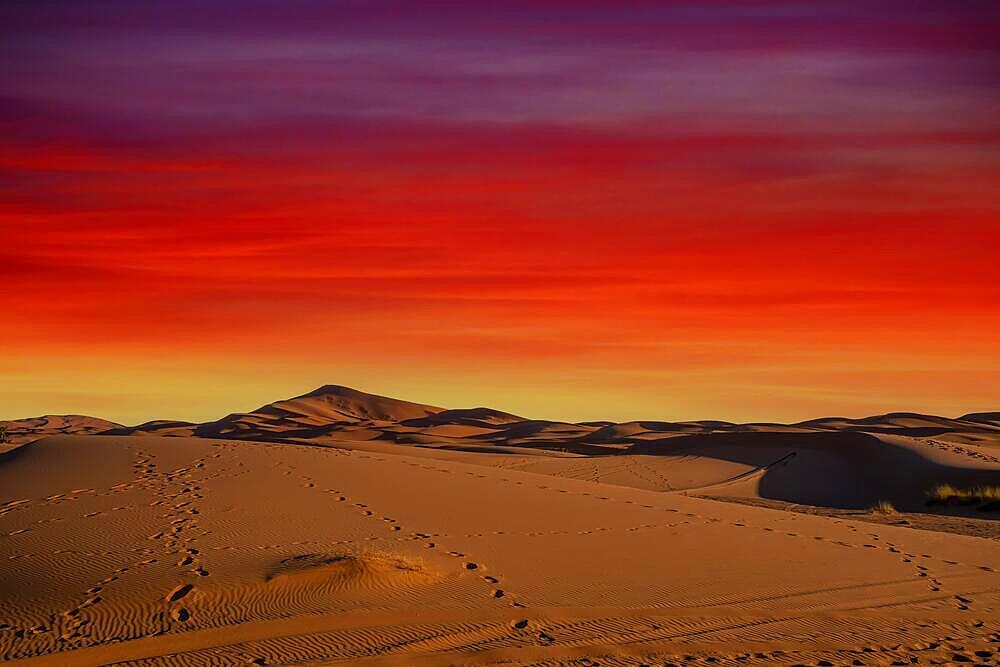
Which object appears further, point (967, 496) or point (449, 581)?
point (967, 496)

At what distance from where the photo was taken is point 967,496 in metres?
26.6

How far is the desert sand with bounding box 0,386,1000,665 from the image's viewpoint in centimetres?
806

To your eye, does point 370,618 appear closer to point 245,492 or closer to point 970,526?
point 245,492

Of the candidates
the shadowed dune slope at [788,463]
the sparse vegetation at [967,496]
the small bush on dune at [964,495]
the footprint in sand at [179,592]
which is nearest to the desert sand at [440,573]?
the footprint in sand at [179,592]

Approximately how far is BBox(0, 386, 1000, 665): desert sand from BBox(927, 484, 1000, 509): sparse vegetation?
3806 mm

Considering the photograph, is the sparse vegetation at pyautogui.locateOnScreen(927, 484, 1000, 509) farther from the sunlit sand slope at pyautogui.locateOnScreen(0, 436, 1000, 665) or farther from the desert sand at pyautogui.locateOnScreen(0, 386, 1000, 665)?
the sunlit sand slope at pyautogui.locateOnScreen(0, 436, 1000, 665)

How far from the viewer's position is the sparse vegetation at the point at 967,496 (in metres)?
25.5

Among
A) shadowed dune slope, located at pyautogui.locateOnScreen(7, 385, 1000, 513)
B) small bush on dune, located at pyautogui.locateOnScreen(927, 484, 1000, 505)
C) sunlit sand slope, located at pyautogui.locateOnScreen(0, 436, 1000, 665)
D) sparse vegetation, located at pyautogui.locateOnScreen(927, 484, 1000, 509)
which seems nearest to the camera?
sunlit sand slope, located at pyautogui.locateOnScreen(0, 436, 1000, 665)

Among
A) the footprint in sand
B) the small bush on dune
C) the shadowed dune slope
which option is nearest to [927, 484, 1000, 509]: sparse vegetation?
the small bush on dune

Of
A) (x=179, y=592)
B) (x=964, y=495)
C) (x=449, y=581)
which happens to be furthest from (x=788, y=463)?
(x=179, y=592)

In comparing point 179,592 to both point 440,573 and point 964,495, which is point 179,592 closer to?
point 440,573

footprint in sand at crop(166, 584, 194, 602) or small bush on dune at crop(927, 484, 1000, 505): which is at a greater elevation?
small bush on dune at crop(927, 484, 1000, 505)

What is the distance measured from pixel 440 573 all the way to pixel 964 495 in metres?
22.0

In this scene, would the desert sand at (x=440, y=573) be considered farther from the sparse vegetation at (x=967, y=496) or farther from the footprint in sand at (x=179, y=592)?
the sparse vegetation at (x=967, y=496)
